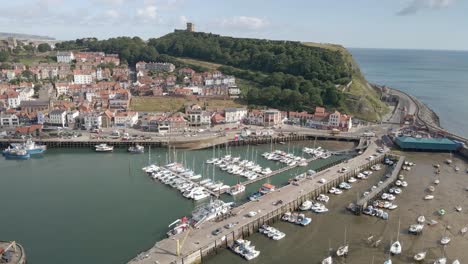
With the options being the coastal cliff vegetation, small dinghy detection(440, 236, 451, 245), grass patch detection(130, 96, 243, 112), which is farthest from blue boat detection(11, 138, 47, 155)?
small dinghy detection(440, 236, 451, 245)

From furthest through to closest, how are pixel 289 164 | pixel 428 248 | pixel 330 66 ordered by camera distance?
pixel 330 66
pixel 289 164
pixel 428 248

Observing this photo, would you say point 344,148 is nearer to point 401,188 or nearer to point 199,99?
point 401,188

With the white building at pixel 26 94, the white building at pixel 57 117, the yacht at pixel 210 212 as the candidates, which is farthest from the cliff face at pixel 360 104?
the white building at pixel 26 94

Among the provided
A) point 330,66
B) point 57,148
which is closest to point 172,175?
point 57,148

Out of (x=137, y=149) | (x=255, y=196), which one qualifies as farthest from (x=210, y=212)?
(x=137, y=149)

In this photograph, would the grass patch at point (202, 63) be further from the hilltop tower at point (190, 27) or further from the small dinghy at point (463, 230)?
the small dinghy at point (463, 230)

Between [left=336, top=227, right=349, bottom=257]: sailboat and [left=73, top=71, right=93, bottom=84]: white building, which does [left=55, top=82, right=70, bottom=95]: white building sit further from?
[left=336, top=227, right=349, bottom=257]: sailboat
